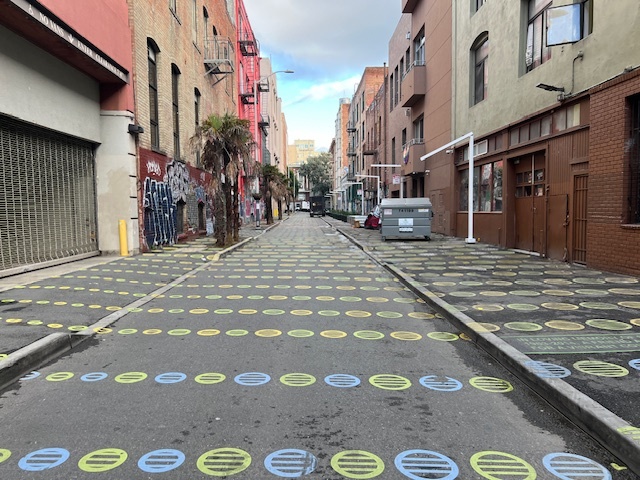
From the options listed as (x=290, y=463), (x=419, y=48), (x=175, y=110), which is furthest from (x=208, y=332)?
(x=419, y=48)

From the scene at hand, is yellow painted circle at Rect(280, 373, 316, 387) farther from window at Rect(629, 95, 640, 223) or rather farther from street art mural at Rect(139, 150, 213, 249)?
street art mural at Rect(139, 150, 213, 249)

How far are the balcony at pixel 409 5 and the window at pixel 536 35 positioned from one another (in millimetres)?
14830

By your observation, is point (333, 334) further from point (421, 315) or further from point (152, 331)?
point (152, 331)

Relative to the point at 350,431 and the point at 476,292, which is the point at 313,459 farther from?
the point at 476,292

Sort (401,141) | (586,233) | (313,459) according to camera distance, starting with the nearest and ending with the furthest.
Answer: (313,459)
(586,233)
(401,141)

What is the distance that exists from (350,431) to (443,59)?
22.8 metres

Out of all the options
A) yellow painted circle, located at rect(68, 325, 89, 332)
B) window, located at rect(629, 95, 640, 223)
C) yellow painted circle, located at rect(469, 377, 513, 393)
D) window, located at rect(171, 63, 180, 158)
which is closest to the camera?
yellow painted circle, located at rect(469, 377, 513, 393)

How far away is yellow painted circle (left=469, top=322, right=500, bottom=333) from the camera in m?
5.69

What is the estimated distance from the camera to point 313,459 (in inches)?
118

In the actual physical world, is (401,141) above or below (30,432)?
above

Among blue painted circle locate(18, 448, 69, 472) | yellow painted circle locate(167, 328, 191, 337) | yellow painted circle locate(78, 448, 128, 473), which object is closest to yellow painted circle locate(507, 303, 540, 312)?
yellow painted circle locate(167, 328, 191, 337)

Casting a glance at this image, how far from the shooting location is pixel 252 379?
4.37m

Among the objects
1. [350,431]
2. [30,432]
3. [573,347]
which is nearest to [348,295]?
[573,347]

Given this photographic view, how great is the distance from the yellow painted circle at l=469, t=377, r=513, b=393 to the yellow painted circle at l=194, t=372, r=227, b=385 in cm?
232
